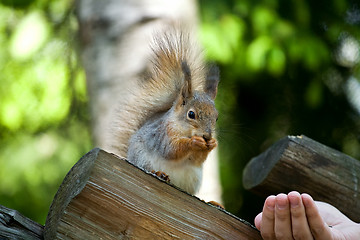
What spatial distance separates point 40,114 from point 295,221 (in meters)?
2.00

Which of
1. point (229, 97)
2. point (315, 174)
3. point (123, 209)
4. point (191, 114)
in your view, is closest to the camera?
point (123, 209)

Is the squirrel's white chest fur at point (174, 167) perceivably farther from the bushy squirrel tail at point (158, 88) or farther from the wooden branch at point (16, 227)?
the wooden branch at point (16, 227)

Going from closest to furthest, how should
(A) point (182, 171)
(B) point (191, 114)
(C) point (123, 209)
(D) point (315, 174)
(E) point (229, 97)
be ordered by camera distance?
(C) point (123, 209), (D) point (315, 174), (A) point (182, 171), (B) point (191, 114), (E) point (229, 97)

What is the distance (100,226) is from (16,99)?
1945mm

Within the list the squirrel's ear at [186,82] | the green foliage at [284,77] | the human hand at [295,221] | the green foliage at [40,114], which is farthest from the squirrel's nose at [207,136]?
the green foliage at [40,114]

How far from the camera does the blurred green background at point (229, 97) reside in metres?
2.28

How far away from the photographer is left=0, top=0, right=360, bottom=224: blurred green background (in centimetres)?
228

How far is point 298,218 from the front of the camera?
0.76 m

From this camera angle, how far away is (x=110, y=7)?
1.73 metres

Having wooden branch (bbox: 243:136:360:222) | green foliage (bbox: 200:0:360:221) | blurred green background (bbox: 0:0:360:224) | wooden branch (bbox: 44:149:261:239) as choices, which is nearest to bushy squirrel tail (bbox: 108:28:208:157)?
wooden branch (bbox: 243:136:360:222)

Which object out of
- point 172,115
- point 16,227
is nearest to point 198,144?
point 172,115

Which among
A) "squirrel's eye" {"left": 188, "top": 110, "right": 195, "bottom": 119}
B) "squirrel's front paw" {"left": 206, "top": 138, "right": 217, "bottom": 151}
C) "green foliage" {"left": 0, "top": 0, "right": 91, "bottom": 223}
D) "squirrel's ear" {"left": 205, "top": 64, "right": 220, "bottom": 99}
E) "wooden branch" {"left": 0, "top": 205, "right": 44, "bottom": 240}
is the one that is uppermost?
"squirrel's ear" {"left": 205, "top": 64, "right": 220, "bottom": 99}

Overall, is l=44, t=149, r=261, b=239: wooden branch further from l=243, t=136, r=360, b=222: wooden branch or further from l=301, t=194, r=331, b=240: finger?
l=243, t=136, r=360, b=222: wooden branch

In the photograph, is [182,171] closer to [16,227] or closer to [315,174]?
[315,174]
